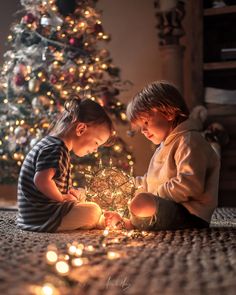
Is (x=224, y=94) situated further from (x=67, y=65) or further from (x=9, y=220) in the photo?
(x=9, y=220)

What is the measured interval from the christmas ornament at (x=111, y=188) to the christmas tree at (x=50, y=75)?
100 centimetres

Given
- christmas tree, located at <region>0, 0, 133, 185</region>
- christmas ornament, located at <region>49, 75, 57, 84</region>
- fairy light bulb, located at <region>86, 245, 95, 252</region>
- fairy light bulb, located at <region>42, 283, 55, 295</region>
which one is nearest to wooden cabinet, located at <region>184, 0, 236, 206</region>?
christmas tree, located at <region>0, 0, 133, 185</region>

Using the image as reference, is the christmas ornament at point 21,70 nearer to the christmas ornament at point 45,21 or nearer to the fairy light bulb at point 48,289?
the christmas ornament at point 45,21

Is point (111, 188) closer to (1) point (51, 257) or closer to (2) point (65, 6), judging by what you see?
(1) point (51, 257)

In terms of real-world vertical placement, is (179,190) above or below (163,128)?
below

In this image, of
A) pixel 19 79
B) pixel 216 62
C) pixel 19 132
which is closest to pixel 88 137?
pixel 19 132

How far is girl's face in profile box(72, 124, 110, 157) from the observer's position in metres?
1.46

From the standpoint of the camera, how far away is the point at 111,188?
4.68ft

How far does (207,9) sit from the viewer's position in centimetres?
268

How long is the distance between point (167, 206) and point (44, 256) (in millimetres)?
480

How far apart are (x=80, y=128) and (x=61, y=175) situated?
6.1 inches

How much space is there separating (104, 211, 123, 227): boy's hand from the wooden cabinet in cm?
130

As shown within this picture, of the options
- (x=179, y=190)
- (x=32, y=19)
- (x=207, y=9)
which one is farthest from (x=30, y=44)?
(x=179, y=190)

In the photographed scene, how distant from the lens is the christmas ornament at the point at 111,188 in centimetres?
142
